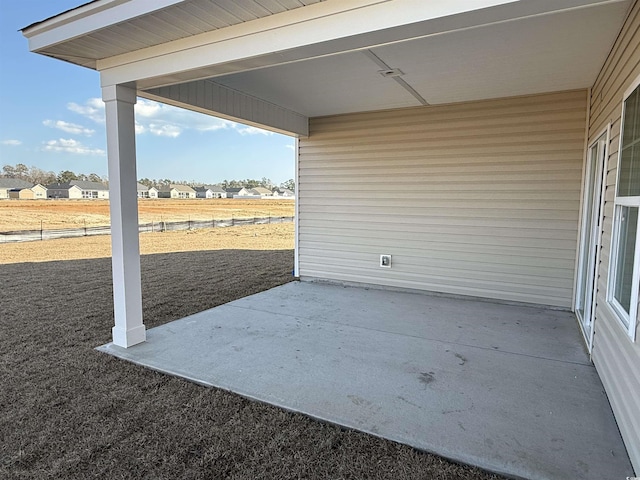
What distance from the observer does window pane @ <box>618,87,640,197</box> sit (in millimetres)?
2391

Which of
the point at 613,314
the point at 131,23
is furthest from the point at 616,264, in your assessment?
the point at 131,23

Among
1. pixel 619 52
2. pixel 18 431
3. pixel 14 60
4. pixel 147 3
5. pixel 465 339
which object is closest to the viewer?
pixel 18 431

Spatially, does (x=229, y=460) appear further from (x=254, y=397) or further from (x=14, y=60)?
(x=14, y=60)

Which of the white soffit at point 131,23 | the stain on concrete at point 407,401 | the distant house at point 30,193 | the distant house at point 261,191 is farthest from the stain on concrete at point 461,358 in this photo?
the distant house at point 261,191

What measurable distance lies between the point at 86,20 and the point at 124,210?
1498 mm

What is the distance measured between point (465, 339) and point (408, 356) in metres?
0.79

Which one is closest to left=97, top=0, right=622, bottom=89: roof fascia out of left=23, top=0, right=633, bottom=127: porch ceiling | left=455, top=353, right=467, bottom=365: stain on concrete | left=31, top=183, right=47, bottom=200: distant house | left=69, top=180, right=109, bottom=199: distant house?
left=23, top=0, right=633, bottom=127: porch ceiling

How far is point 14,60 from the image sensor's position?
22.9 meters

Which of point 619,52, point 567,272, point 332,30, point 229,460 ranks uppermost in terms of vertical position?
point 619,52

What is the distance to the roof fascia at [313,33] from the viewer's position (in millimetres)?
1930

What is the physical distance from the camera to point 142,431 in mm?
2262

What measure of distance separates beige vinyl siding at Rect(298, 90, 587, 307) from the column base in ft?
11.2

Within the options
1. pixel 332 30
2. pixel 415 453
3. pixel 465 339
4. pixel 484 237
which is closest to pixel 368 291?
pixel 484 237

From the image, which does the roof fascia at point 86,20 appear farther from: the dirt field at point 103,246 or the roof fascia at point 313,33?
the dirt field at point 103,246
